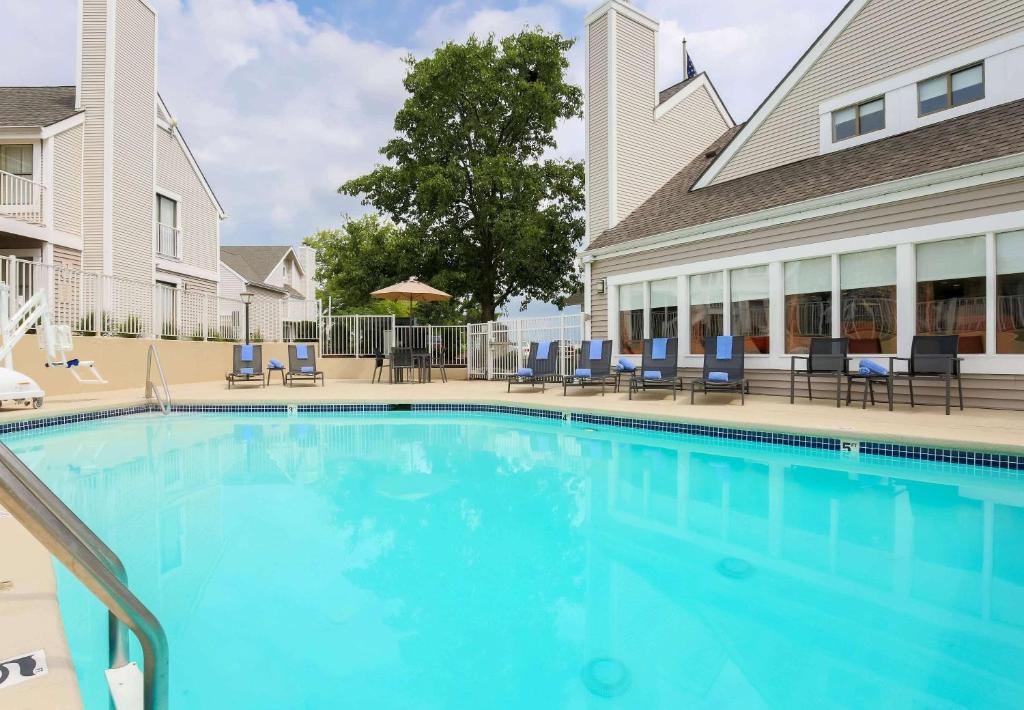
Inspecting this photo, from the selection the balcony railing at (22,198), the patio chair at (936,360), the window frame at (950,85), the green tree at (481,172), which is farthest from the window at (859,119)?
the balcony railing at (22,198)

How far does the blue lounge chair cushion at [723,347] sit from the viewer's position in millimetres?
9781

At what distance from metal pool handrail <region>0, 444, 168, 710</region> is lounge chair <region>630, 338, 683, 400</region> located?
945 centimetres

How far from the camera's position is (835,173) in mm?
9898

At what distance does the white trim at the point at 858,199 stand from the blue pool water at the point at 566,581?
456 cm

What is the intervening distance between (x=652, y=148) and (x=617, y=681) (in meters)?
14.0

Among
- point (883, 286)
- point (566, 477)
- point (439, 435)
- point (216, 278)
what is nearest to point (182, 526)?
point (566, 477)

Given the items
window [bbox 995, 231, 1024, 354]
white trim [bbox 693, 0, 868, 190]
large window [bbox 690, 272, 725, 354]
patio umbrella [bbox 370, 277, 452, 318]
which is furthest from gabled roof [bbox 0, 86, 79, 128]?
window [bbox 995, 231, 1024, 354]

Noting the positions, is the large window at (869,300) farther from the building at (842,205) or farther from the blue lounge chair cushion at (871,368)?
the blue lounge chair cushion at (871,368)

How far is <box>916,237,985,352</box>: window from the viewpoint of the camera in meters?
7.89

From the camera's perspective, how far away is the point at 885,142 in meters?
9.91

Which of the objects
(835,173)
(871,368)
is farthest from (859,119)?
(871,368)

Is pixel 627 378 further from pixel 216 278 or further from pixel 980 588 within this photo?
pixel 216 278

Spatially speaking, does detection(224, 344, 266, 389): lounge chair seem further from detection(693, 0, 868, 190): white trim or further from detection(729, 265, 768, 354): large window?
detection(693, 0, 868, 190): white trim

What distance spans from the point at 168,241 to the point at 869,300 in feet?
60.8
